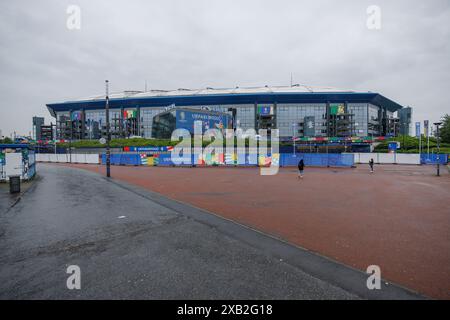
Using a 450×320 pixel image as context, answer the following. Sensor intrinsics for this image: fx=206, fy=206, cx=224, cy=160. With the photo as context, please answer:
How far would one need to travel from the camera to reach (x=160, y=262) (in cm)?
431

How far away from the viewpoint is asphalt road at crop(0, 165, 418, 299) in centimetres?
341

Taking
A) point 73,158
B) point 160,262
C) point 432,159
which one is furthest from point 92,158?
point 432,159

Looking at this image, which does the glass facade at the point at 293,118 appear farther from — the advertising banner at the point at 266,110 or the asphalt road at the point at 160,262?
the asphalt road at the point at 160,262

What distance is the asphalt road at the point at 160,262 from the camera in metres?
3.41

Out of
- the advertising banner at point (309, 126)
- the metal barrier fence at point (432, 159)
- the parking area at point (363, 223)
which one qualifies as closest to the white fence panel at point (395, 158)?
the metal barrier fence at point (432, 159)

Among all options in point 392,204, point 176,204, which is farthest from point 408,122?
point 176,204

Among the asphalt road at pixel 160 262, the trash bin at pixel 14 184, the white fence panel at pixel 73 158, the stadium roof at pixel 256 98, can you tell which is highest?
the stadium roof at pixel 256 98

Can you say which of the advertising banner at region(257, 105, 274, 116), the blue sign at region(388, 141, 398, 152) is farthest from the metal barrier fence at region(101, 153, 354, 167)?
the advertising banner at region(257, 105, 274, 116)

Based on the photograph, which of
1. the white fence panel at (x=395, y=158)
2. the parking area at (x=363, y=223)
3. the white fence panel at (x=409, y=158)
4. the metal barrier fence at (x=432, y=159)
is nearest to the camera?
the parking area at (x=363, y=223)

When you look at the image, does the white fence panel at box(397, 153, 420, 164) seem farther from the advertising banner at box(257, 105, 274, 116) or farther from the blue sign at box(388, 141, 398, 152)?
the advertising banner at box(257, 105, 274, 116)

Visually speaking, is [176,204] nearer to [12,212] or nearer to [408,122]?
[12,212]

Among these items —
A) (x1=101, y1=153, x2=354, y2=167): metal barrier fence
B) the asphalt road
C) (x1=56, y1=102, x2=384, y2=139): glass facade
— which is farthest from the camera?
(x1=56, y1=102, x2=384, y2=139): glass facade

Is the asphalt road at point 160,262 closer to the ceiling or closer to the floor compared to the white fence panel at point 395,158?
closer to the floor

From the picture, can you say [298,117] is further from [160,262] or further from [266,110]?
[160,262]
